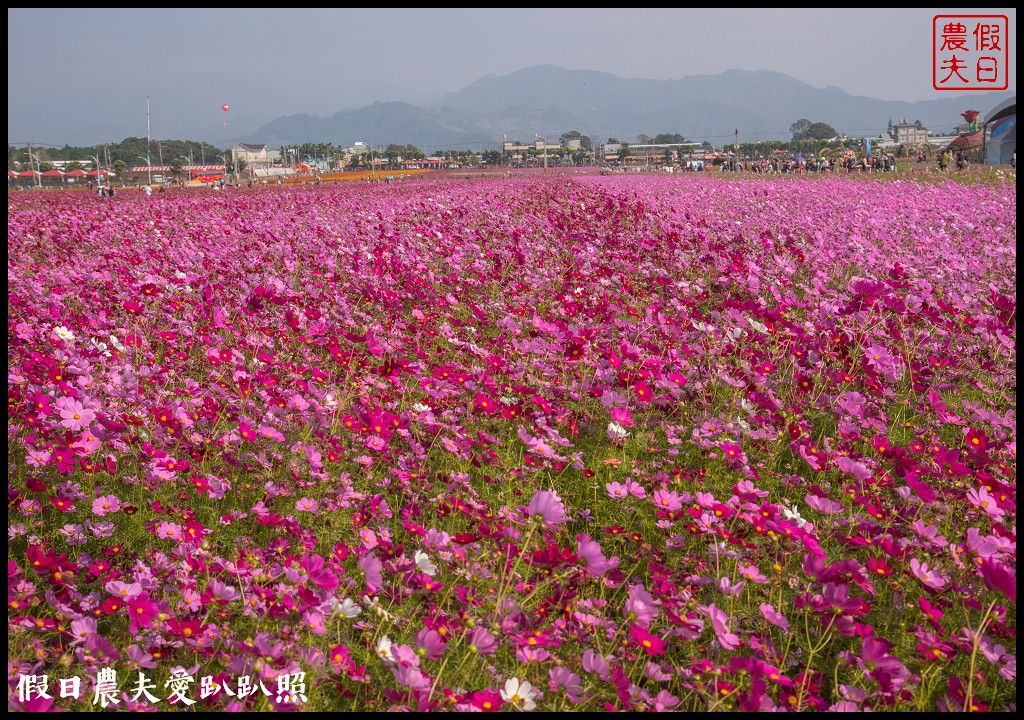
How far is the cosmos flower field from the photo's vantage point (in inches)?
67.6

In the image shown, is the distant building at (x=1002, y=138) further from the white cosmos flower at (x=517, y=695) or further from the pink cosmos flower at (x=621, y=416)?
the white cosmos flower at (x=517, y=695)

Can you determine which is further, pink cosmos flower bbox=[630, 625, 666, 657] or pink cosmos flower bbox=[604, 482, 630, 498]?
pink cosmos flower bbox=[604, 482, 630, 498]

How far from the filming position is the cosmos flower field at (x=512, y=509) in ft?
5.63

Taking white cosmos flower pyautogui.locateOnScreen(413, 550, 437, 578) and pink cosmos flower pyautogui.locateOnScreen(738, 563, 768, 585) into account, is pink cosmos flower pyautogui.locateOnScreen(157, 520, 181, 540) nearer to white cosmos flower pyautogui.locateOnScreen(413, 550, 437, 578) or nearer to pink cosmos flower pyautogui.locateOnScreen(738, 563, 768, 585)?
white cosmos flower pyautogui.locateOnScreen(413, 550, 437, 578)

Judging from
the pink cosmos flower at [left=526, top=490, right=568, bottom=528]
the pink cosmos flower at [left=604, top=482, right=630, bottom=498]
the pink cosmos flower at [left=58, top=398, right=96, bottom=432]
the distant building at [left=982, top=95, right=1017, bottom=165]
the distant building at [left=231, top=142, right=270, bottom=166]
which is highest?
the distant building at [left=231, top=142, right=270, bottom=166]

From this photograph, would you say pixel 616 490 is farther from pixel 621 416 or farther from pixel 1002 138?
pixel 1002 138

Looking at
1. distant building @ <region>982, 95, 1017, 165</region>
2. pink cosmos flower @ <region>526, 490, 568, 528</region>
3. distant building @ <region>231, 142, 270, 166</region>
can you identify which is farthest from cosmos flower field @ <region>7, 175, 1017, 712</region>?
distant building @ <region>231, 142, 270, 166</region>

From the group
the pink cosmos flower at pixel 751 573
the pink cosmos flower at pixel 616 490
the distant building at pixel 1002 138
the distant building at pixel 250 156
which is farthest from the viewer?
the distant building at pixel 250 156

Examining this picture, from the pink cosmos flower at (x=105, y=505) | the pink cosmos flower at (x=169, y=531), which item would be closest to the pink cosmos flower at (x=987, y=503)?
the pink cosmos flower at (x=169, y=531)

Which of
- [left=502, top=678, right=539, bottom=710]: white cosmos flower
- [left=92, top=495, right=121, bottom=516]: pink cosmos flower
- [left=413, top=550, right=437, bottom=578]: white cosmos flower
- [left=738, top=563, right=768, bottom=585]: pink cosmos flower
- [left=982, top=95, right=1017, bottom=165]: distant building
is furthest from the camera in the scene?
[left=982, top=95, right=1017, bottom=165]: distant building

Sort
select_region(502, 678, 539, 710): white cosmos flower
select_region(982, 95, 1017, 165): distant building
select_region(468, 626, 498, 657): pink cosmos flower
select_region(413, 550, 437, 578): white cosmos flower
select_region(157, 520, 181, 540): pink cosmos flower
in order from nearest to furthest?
1. select_region(502, 678, 539, 710): white cosmos flower
2. select_region(468, 626, 498, 657): pink cosmos flower
3. select_region(413, 550, 437, 578): white cosmos flower
4. select_region(157, 520, 181, 540): pink cosmos flower
5. select_region(982, 95, 1017, 165): distant building

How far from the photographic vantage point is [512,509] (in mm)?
2471

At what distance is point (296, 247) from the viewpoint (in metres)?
7.42

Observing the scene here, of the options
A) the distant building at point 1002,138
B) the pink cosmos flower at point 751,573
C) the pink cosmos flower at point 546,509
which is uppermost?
the distant building at point 1002,138
